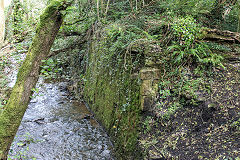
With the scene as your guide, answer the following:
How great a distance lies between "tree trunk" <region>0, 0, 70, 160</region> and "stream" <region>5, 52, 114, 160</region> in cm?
44

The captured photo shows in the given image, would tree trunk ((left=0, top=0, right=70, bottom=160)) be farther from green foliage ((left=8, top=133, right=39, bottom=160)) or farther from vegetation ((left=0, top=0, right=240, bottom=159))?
green foliage ((left=8, top=133, right=39, bottom=160))

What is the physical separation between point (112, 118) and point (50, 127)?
8.06 ft

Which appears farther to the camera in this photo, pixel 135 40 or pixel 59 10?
pixel 135 40

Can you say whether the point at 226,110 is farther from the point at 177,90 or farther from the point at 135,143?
the point at 135,143

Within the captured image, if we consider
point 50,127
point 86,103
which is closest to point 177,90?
point 50,127

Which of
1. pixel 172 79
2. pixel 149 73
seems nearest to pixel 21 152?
pixel 149 73

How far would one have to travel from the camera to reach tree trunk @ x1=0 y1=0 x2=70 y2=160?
2.91m

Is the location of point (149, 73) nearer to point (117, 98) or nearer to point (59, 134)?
point (117, 98)

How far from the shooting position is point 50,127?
6.34m

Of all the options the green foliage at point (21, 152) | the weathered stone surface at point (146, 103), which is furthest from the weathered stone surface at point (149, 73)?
the green foliage at point (21, 152)

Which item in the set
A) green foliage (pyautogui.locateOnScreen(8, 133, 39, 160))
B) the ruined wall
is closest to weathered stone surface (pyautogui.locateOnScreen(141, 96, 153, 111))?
the ruined wall

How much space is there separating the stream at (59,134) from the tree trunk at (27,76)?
44 cm

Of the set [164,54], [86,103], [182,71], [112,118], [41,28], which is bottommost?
[86,103]

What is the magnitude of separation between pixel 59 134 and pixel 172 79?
4.05 metres
